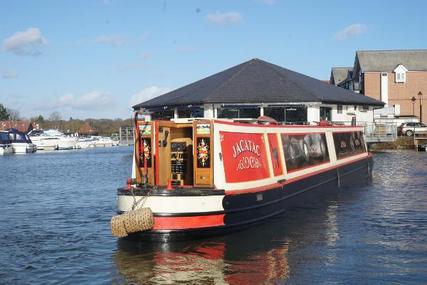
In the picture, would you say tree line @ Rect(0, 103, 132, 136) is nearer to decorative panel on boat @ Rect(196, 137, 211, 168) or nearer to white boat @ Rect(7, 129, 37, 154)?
white boat @ Rect(7, 129, 37, 154)

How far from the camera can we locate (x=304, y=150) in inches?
671

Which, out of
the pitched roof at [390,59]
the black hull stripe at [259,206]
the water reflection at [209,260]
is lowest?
the water reflection at [209,260]

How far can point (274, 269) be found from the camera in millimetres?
9477

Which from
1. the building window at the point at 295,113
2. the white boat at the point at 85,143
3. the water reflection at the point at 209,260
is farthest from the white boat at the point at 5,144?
the water reflection at the point at 209,260

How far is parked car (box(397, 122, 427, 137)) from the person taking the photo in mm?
46312

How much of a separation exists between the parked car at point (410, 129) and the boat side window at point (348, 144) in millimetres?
23733

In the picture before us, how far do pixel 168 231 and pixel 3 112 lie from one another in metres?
130

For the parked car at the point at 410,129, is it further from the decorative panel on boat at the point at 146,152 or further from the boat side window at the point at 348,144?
the decorative panel on boat at the point at 146,152

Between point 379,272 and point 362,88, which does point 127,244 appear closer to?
point 379,272

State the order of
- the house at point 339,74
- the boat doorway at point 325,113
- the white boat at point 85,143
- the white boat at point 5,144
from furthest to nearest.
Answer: the house at point 339,74, the white boat at point 85,143, the white boat at point 5,144, the boat doorway at point 325,113

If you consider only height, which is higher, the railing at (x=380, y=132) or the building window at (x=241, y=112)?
the building window at (x=241, y=112)

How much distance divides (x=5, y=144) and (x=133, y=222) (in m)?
57.3

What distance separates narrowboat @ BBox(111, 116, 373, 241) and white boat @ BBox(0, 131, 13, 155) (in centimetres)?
5130

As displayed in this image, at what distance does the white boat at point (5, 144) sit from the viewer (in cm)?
6133
